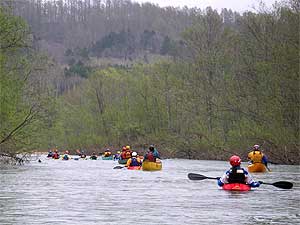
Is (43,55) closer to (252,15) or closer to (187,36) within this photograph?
(252,15)

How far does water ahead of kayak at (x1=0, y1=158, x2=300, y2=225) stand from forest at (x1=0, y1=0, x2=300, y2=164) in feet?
37.4

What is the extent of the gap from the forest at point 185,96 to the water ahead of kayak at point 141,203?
449 inches

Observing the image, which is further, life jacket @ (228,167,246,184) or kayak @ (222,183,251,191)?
life jacket @ (228,167,246,184)

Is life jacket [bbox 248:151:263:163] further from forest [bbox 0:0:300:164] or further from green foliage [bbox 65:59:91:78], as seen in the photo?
green foliage [bbox 65:59:91:78]

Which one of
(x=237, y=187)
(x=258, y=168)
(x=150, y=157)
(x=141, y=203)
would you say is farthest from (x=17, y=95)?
(x=141, y=203)

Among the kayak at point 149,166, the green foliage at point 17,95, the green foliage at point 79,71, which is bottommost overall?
the kayak at point 149,166

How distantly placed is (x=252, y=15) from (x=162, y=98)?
22782 mm

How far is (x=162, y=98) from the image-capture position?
64.6m

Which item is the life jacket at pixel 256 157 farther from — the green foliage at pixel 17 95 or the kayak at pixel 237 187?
the green foliage at pixel 17 95

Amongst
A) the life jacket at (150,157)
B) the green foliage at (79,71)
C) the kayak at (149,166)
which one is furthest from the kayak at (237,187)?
the green foliage at (79,71)

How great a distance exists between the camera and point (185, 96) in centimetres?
5191

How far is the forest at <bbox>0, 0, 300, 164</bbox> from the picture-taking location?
36.3 metres

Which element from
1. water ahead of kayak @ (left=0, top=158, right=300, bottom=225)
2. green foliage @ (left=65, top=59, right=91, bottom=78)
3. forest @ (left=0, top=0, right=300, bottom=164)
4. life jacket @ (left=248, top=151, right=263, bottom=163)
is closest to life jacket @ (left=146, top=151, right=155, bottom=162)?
life jacket @ (left=248, top=151, right=263, bottom=163)

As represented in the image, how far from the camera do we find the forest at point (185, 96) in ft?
119
